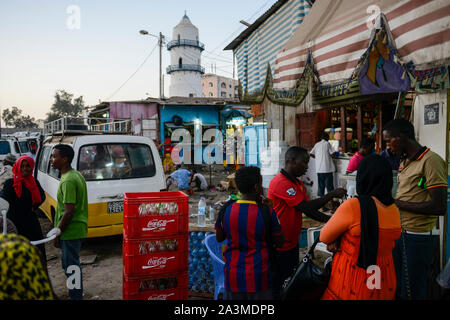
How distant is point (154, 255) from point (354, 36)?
2.84 meters

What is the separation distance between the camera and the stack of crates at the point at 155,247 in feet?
→ 9.72

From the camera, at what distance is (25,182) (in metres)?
3.71

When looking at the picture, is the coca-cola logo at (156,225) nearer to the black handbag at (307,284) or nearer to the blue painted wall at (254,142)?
the black handbag at (307,284)

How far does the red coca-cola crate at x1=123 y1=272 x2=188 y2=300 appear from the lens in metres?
2.98

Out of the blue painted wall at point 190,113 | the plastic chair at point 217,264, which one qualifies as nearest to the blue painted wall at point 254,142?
the blue painted wall at point 190,113

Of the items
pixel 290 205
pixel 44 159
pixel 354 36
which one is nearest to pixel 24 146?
pixel 44 159

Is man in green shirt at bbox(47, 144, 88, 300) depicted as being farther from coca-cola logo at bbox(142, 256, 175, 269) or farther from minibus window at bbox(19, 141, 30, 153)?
minibus window at bbox(19, 141, 30, 153)

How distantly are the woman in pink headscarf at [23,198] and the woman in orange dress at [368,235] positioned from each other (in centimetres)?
358

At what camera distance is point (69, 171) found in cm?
330

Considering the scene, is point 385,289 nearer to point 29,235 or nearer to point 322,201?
point 322,201

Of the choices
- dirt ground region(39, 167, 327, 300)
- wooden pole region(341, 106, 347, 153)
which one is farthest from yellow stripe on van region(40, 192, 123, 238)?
wooden pole region(341, 106, 347, 153)

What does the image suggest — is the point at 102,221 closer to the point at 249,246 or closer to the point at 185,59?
the point at 249,246

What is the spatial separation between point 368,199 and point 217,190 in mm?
10373

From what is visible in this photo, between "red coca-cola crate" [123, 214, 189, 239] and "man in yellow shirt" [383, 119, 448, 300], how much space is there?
7.13ft
